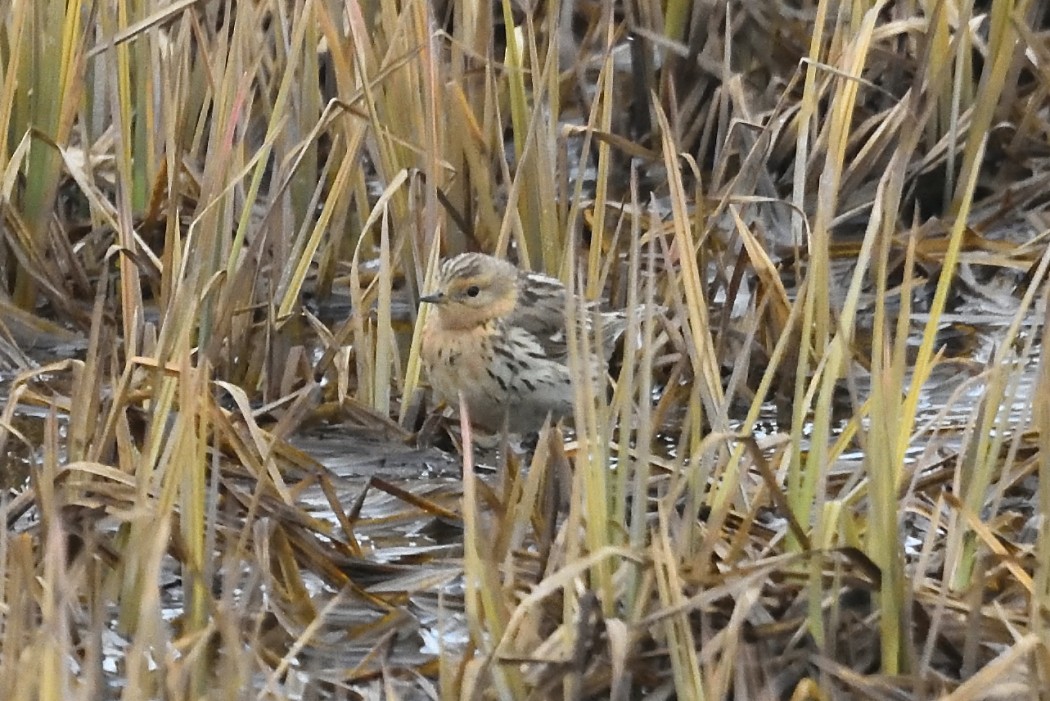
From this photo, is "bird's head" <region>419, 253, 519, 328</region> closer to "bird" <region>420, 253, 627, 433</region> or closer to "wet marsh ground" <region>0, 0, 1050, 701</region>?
"bird" <region>420, 253, 627, 433</region>

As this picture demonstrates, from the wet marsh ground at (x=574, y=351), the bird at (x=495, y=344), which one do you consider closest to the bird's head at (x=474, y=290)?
the bird at (x=495, y=344)

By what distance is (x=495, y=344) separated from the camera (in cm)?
541

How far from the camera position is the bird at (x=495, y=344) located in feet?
17.3

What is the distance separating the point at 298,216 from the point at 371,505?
1.57m

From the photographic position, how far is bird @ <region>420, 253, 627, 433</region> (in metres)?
5.26

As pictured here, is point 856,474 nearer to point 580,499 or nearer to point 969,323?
point 580,499

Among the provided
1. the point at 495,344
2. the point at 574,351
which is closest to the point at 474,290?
the point at 495,344

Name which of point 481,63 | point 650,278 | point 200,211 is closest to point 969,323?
point 481,63

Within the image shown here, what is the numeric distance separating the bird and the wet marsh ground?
3.9 inches

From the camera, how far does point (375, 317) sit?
19.0ft

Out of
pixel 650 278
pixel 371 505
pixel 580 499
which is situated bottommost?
pixel 371 505

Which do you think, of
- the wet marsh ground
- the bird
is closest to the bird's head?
the bird

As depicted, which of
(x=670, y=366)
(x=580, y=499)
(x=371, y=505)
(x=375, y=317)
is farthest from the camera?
(x=375, y=317)

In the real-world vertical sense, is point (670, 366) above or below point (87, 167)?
below
